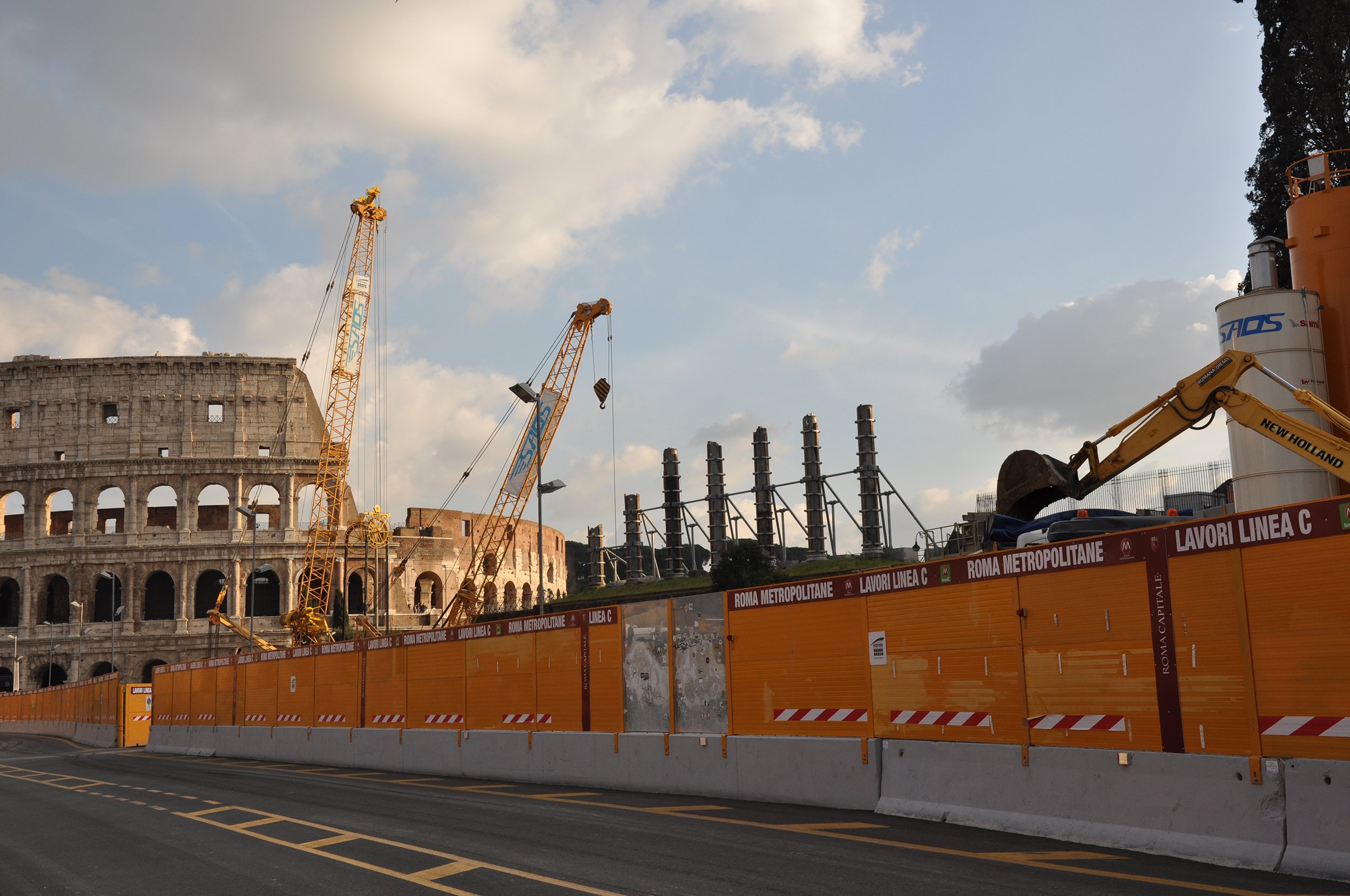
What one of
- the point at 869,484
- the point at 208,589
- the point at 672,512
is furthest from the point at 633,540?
the point at 208,589

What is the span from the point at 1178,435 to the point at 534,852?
13009 mm

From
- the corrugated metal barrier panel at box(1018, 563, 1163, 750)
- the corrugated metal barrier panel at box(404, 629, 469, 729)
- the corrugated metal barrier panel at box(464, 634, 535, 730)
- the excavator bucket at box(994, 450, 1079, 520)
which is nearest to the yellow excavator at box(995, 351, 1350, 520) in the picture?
the excavator bucket at box(994, 450, 1079, 520)

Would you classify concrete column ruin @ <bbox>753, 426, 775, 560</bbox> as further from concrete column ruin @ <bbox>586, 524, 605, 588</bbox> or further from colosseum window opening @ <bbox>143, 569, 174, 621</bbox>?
colosseum window opening @ <bbox>143, 569, 174, 621</bbox>

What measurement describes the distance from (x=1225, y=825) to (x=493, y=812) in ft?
30.1

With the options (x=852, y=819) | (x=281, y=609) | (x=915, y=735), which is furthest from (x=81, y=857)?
(x=281, y=609)

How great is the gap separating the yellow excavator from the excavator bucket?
1cm

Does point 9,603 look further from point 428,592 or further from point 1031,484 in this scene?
point 1031,484

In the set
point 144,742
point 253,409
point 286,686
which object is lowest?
point 144,742

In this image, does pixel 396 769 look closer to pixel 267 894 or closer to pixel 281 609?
pixel 267 894

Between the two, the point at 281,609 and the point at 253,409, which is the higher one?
the point at 253,409

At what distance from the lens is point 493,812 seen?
14836 mm

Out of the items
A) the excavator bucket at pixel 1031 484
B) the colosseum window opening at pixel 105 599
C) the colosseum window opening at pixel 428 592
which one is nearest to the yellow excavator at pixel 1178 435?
the excavator bucket at pixel 1031 484

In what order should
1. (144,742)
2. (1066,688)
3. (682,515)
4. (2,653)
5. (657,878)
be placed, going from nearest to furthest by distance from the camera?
(657,878), (1066,688), (144,742), (682,515), (2,653)

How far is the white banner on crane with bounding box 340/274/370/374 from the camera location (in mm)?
77312
